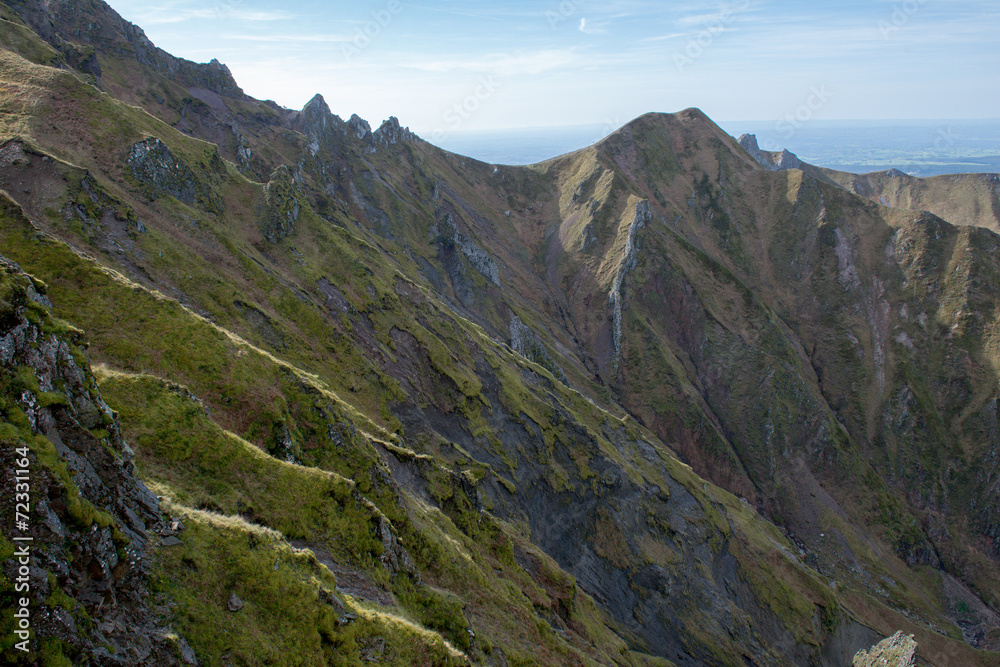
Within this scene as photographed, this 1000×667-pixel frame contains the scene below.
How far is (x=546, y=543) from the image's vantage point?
49000 mm

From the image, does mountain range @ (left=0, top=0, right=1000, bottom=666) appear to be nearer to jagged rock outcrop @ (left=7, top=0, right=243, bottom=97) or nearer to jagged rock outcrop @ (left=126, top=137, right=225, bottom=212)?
jagged rock outcrop @ (left=126, top=137, right=225, bottom=212)

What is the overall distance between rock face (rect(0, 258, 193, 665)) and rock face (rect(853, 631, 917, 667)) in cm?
5722

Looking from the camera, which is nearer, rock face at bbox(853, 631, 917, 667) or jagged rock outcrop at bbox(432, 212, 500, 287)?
rock face at bbox(853, 631, 917, 667)

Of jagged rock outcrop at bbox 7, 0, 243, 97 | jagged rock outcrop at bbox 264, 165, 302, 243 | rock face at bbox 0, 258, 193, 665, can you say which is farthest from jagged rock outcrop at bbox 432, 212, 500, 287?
rock face at bbox 0, 258, 193, 665

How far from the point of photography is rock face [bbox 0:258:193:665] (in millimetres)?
9977

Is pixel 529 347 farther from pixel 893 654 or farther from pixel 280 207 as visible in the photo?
pixel 893 654

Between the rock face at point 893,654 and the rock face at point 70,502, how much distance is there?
57.2 meters

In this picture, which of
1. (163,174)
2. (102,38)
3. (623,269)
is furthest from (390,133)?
(163,174)

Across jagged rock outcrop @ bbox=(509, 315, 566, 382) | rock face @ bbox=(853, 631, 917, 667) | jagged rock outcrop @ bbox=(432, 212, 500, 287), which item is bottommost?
rock face @ bbox=(853, 631, 917, 667)

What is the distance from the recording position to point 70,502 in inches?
438

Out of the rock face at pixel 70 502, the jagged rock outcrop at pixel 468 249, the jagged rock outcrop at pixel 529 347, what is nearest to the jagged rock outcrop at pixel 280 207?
the rock face at pixel 70 502

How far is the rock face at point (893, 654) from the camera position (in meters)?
41.9

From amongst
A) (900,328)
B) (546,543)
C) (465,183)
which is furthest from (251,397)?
(900,328)

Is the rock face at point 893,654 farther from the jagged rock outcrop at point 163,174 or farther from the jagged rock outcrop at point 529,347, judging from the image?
the jagged rock outcrop at point 163,174
